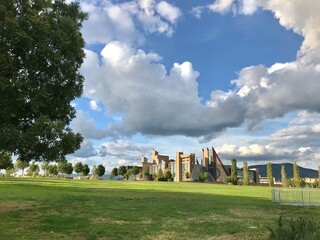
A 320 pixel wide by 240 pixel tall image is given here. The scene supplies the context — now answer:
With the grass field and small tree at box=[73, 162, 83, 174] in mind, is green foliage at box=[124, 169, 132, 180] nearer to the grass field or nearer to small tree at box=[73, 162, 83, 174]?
small tree at box=[73, 162, 83, 174]

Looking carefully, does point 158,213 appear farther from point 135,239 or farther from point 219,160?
point 219,160

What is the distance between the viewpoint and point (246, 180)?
8838 centimetres

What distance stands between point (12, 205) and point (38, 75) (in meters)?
11.3

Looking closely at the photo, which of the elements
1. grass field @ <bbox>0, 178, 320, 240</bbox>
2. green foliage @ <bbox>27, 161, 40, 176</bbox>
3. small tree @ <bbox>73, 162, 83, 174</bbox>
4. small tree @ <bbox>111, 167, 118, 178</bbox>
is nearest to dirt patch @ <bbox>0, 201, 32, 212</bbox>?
grass field @ <bbox>0, 178, 320, 240</bbox>

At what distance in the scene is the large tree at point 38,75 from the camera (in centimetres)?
1091

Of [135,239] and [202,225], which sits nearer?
[135,239]

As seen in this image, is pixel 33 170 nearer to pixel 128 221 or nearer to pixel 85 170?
pixel 85 170

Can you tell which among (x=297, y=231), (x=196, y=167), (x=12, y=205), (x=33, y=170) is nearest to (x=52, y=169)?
(x=33, y=170)

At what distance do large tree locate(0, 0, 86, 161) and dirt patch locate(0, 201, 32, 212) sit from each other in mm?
7996

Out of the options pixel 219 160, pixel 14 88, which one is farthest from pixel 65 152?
pixel 219 160

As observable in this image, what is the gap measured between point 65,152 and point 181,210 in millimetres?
8765

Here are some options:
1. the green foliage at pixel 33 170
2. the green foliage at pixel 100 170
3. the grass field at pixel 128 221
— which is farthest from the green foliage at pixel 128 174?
the grass field at pixel 128 221

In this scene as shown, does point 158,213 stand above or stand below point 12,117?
below

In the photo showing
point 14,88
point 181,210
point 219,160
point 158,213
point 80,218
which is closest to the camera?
point 14,88
